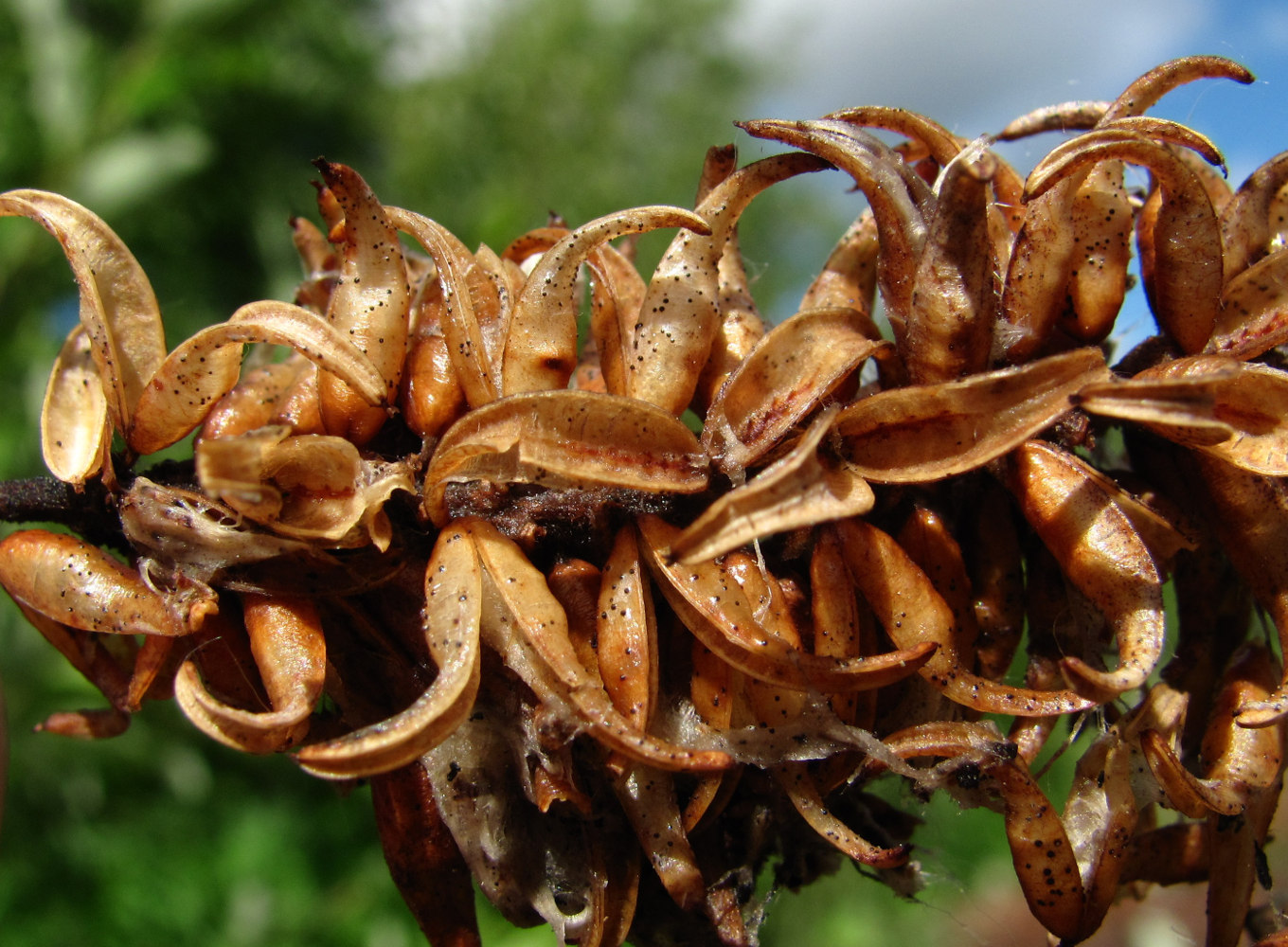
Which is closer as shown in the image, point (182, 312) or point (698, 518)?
point (698, 518)

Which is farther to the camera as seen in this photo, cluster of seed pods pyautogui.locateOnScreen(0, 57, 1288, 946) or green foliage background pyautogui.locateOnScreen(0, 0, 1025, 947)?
green foliage background pyautogui.locateOnScreen(0, 0, 1025, 947)

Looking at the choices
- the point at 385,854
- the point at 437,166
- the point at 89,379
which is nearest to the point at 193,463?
the point at 89,379

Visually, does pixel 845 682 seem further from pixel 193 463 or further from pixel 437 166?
pixel 437 166

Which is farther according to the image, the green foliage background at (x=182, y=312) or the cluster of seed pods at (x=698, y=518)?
the green foliage background at (x=182, y=312)
